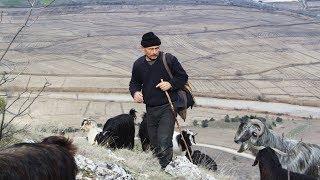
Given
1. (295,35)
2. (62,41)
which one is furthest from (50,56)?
(295,35)

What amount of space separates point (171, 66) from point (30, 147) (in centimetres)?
334

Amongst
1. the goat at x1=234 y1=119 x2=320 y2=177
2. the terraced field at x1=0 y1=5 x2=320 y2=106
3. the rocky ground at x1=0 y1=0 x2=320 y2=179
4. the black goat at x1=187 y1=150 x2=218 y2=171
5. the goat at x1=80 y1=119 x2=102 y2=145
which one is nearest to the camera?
the goat at x1=234 y1=119 x2=320 y2=177

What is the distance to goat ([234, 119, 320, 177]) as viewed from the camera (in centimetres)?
801

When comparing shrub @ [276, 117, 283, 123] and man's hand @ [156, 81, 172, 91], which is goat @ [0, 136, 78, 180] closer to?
man's hand @ [156, 81, 172, 91]

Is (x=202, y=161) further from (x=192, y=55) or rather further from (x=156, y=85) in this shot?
(x=192, y=55)

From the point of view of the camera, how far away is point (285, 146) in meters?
8.16

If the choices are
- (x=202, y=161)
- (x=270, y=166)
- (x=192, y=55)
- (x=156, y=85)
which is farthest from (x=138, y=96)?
(x=192, y=55)

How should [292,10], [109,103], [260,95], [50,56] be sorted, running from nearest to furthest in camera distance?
[109,103] → [260,95] → [50,56] → [292,10]

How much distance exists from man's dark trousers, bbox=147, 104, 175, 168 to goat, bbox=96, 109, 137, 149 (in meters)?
3.72

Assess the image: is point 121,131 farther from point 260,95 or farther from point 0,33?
point 0,33

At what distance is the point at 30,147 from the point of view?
4133 mm

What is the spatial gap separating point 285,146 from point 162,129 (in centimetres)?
196

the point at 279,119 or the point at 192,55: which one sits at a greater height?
the point at 279,119

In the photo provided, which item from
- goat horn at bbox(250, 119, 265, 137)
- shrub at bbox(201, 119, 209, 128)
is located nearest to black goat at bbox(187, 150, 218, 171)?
goat horn at bbox(250, 119, 265, 137)
